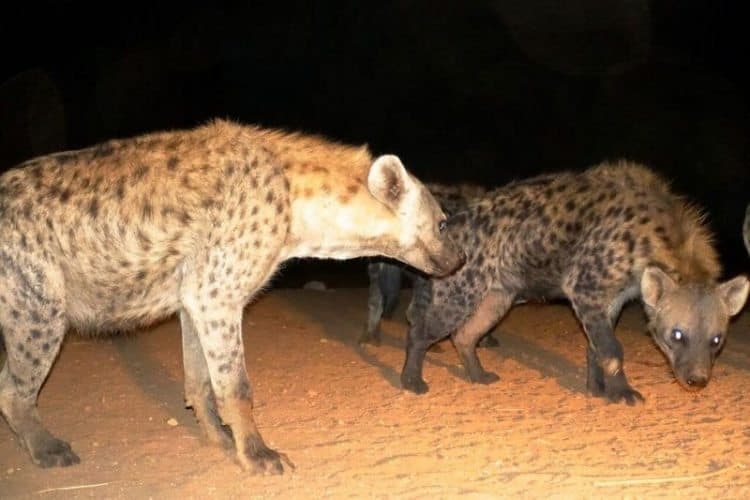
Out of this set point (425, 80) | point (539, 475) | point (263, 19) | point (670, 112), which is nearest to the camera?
point (539, 475)

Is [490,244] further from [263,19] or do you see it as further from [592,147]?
[263,19]

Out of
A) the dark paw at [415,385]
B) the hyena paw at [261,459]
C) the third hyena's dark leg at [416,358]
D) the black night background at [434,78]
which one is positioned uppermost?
the hyena paw at [261,459]

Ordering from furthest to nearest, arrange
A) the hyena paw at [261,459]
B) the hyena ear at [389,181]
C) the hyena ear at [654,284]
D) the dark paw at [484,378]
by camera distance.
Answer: the dark paw at [484,378], the hyena ear at [654,284], the hyena ear at [389,181], the hyena paw at [261,459]

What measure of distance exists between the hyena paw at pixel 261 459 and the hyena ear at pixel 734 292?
2212 mm

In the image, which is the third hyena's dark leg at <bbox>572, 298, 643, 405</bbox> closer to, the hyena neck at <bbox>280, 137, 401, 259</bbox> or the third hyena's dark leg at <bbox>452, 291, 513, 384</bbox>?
the third hyena's dark leg at <bbox>452, 291, 513, 384</bbox>

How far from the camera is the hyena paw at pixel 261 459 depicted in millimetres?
3350

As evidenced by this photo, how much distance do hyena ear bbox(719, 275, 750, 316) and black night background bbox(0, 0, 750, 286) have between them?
10.3 meters

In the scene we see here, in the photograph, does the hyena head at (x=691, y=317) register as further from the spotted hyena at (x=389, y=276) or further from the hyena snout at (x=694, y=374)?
the spotted hyena at (x=389, y=276)

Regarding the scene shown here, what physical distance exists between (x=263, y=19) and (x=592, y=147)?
32.9 ft

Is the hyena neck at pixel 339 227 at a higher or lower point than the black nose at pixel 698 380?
higher

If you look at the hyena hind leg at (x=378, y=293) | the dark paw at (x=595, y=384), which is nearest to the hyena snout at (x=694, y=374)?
the dark paw at (x=595, y=384)

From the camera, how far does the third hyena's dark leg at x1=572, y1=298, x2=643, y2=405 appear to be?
437cm

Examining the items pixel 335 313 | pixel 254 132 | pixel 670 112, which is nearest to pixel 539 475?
pixel 254 132

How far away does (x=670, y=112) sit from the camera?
1820cm
